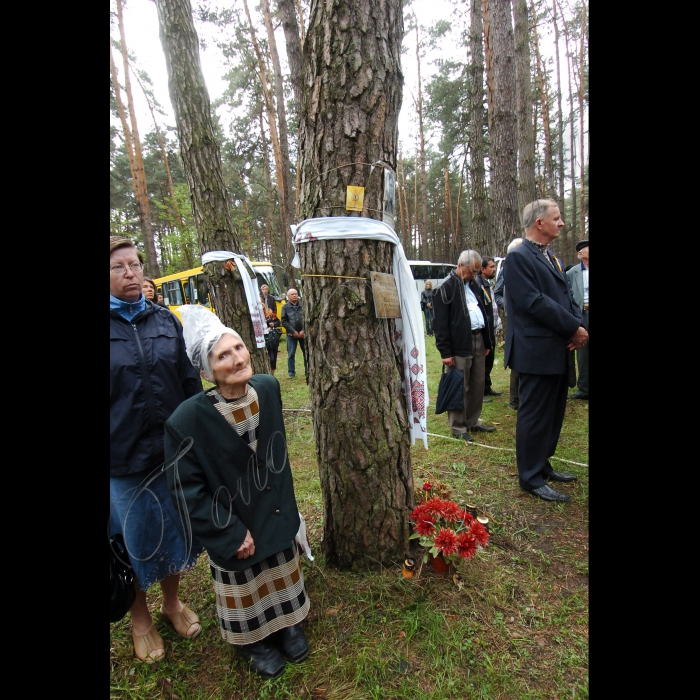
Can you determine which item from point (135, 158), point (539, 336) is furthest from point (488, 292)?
point (135, 158)

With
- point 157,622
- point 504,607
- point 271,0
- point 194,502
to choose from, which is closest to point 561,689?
point 504,607

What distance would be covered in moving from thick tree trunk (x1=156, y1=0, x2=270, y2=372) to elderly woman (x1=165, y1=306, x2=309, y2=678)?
9.56ft

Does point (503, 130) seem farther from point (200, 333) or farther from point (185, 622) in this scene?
point (185, 622)

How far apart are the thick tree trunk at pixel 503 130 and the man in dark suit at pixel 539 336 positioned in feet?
19.4

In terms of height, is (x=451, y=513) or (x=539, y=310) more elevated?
(x=539, y=310)

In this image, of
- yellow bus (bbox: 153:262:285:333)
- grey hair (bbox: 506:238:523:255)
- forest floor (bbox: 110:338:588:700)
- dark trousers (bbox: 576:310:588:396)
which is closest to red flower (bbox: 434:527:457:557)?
forest floor (bbox: 110:338:588:700)

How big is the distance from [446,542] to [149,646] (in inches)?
59.9

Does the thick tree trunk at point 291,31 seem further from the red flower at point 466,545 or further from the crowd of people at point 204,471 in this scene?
the red flower at point 466,545

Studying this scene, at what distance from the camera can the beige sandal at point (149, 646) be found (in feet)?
6.37

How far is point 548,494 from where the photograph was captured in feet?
9.94
